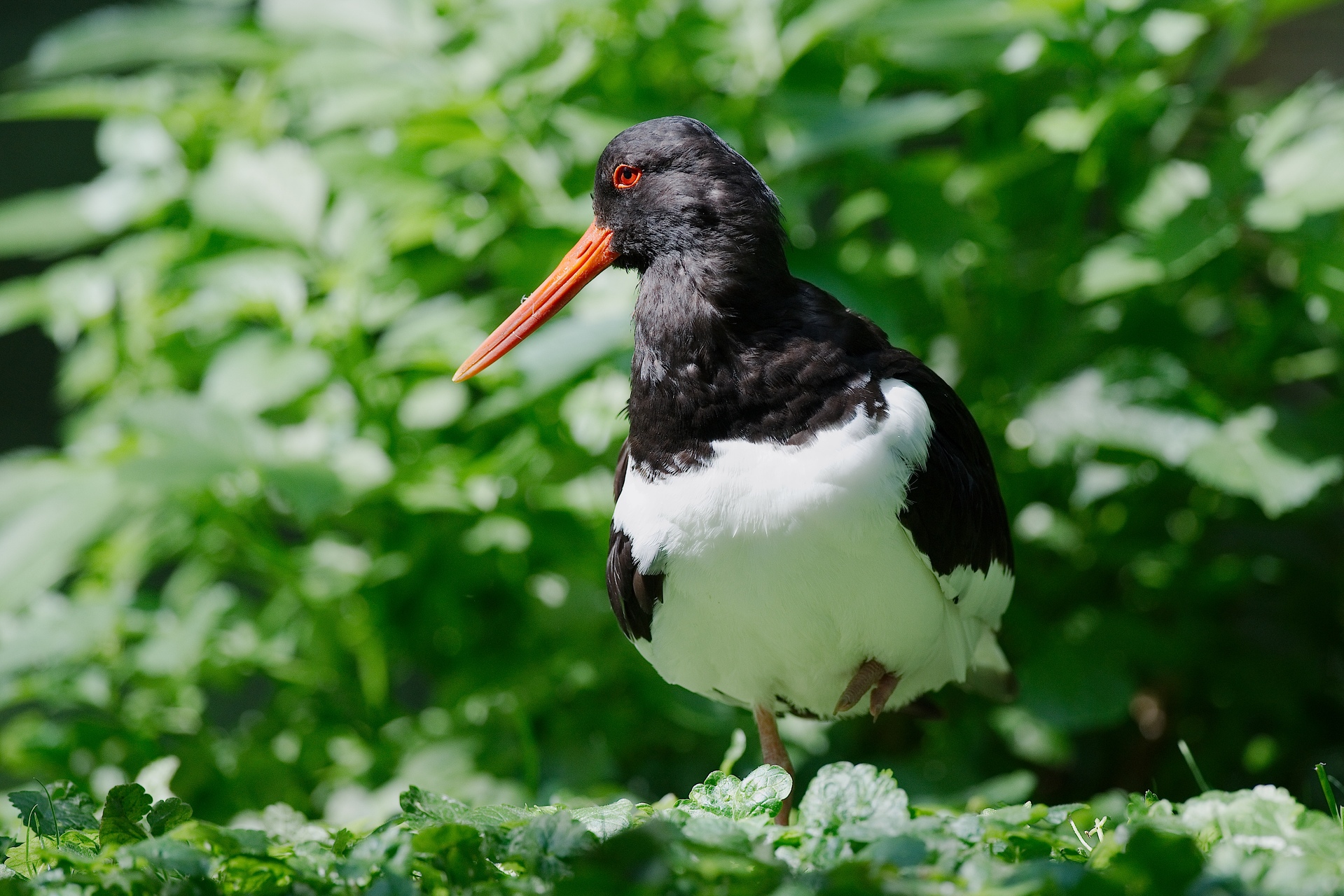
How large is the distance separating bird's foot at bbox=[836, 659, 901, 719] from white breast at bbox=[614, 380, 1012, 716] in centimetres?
2

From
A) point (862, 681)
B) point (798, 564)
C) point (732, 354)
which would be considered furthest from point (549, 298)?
point (862, 681)

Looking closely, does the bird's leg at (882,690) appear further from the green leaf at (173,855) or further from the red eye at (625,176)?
the green leaf at (173,855)

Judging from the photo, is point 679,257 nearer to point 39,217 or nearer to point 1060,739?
point 1060,739

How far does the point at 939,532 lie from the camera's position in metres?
2.24

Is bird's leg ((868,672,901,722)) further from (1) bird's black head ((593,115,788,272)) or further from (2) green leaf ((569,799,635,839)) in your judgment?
(1) bird's black head ((593,115,788,272))

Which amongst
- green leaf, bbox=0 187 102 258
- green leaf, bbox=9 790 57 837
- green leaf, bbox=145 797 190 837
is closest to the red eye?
green leaf, bbox=145 797 190 837

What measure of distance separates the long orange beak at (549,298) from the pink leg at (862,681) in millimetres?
995

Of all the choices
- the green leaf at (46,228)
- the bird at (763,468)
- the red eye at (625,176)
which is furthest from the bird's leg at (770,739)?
the green leaf at (46,228)

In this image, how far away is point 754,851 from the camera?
1565 millimetres

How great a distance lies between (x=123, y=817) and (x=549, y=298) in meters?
1.28

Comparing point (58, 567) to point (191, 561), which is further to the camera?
point (191, 561)

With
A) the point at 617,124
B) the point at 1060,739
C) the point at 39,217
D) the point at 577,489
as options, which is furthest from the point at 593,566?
the point at 39,217

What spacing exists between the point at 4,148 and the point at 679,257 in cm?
497

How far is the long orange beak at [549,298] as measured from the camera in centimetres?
252
